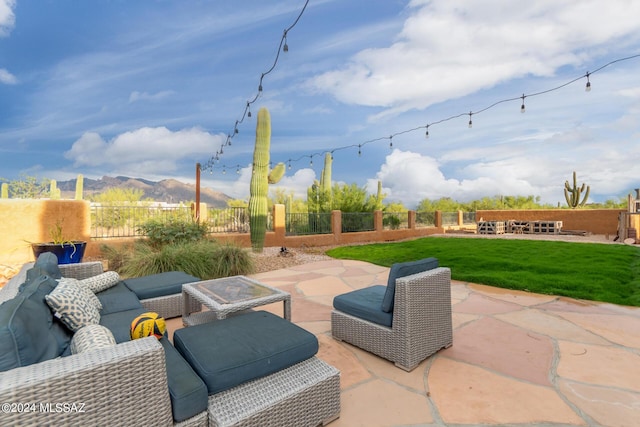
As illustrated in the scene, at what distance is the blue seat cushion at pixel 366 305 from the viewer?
2426mm

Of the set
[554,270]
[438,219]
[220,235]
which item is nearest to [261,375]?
[554,270]

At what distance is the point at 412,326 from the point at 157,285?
110 inches

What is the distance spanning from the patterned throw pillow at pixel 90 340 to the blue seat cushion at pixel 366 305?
179 centimetres

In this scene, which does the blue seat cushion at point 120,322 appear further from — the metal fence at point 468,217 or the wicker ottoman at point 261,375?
the metal fence at point 468,217

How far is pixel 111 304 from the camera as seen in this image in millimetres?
2738

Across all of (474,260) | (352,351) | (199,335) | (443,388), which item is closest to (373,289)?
(352,351)

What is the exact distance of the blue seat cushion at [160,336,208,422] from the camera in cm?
128

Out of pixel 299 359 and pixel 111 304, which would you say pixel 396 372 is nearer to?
pixel 299 359

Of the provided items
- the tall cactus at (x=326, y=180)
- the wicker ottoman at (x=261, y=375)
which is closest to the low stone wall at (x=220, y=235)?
the tall cactus at (x=326, y=180)

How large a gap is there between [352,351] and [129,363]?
6.25 feet

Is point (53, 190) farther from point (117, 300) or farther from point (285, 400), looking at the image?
point (285, 400)

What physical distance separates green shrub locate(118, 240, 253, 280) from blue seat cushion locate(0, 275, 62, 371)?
11.4ft

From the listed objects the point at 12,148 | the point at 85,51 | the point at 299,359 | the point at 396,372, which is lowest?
the point at 396,372

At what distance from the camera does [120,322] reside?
2.27m
